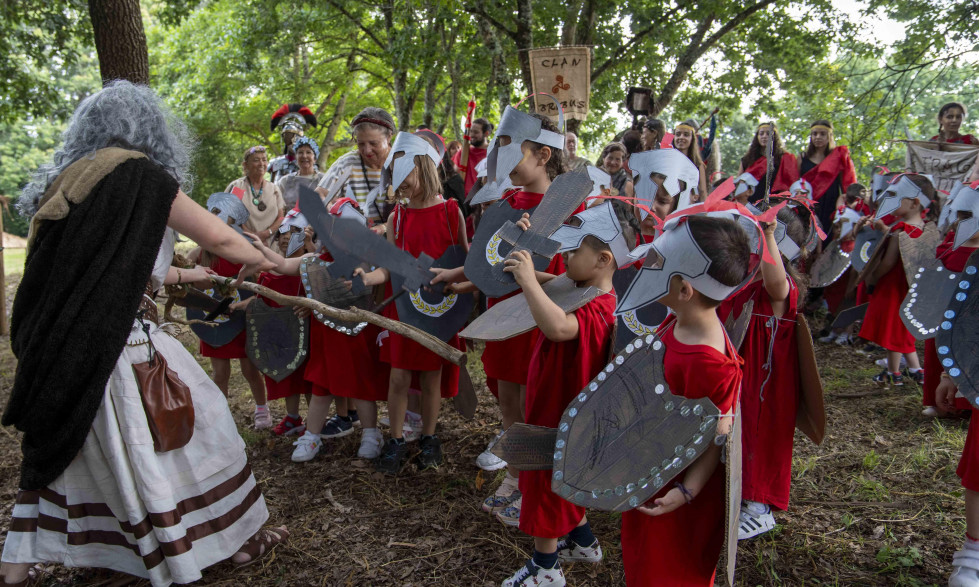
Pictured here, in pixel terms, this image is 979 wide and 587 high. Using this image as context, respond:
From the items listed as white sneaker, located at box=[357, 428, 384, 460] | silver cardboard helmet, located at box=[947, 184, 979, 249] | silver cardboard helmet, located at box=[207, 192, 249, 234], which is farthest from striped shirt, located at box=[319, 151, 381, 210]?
silver cardboard helmet, located at box=[947, 184, 979, 249]

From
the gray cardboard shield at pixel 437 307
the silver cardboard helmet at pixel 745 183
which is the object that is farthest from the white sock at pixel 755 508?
the silver cardboard helmet at pixel 745 183

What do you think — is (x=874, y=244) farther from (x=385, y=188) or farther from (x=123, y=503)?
(x=123, y=503)

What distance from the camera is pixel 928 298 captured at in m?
3.24

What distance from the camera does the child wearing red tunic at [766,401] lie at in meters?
2.68

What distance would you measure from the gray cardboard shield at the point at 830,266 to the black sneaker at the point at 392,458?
16.1ft

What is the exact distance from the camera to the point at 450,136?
18.7 m

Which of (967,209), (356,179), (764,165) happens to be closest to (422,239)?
(356,179)

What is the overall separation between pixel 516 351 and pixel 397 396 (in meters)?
0.90

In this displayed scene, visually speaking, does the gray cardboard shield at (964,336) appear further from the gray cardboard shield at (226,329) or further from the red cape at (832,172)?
the red cape at (832,172)

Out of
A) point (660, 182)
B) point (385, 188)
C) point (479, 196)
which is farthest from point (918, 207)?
point (385, 188)

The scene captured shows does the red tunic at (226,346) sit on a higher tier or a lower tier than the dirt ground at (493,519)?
higher

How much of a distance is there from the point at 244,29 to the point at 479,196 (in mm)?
10228

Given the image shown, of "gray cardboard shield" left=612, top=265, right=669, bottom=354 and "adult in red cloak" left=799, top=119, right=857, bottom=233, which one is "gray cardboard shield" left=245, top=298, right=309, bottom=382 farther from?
"adult in red cloak" left=799, top=119, right=857, bottom=233

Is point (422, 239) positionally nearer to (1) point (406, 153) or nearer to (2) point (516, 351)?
(1) point (406, 153)
